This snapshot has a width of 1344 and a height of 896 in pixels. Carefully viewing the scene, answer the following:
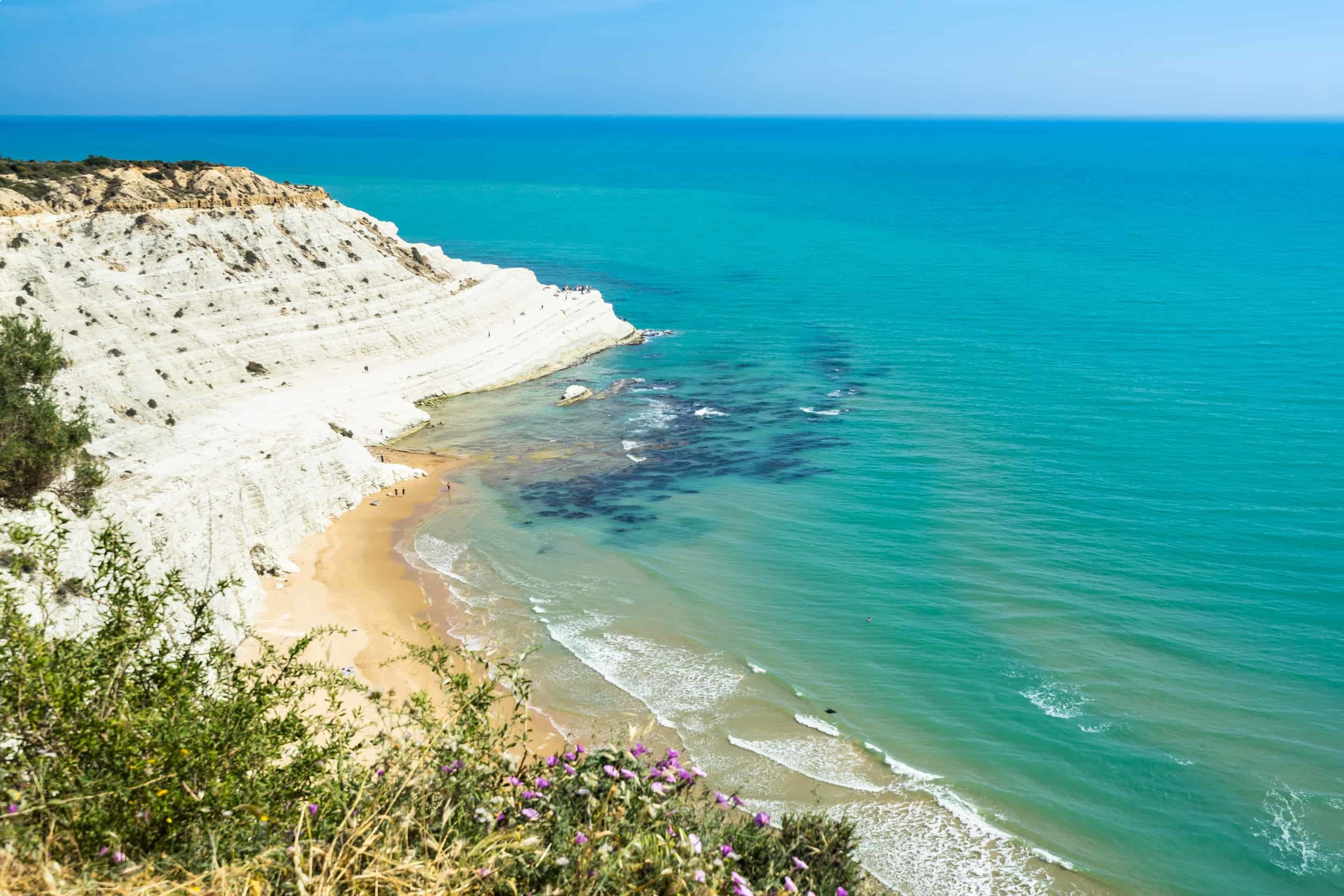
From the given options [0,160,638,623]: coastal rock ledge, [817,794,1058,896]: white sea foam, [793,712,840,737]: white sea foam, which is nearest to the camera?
[817,794,1058,896]: white sea foam

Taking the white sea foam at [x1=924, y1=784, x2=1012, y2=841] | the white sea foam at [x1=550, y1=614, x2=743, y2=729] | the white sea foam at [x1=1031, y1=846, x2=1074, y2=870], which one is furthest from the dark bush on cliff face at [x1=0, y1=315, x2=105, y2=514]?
the white sea foam at [x1=1031, y1=846, x2=1074, y2=870]

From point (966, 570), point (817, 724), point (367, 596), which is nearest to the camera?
point (817, 724)

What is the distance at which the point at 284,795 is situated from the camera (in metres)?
12.1

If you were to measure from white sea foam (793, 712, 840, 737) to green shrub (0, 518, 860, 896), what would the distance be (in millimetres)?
14571

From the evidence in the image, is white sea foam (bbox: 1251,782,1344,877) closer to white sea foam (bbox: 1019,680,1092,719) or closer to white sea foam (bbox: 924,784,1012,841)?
white sea foam (bbox: 1019,680,1092,719)

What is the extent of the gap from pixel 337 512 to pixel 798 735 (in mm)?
25040

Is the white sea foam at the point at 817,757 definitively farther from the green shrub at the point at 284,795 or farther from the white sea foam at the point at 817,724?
the green shrub at the point at 284,795

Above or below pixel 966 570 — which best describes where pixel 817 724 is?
below

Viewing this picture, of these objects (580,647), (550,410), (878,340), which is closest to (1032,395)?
(878,340)

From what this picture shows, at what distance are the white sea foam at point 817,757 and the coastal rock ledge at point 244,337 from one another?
655 inches

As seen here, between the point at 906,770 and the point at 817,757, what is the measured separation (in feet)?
7.82

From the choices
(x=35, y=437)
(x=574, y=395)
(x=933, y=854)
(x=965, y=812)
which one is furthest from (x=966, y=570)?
(x=574, y=395)

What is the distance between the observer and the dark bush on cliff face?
26.3 meters

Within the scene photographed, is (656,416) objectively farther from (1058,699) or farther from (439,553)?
(1058,699)
